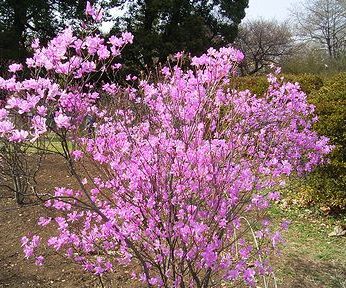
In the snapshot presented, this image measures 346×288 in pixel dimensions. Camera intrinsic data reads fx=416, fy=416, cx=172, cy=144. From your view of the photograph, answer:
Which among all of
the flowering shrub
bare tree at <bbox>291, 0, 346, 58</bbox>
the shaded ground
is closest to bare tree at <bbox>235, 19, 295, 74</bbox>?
bare tree at <bbox>291, 0, 346, 58</bbox>

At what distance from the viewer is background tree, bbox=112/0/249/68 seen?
1858 cm

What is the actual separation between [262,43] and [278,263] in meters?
29.4

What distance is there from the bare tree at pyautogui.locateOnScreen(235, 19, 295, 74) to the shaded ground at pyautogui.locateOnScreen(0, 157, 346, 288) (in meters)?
26.4

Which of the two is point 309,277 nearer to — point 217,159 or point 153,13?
point 217,159

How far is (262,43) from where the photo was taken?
31797 mm

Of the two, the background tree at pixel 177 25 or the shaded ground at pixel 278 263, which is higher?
the background tree at pixel 177 25

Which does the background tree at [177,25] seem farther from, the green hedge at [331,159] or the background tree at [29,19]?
the green hedge at [331,159]

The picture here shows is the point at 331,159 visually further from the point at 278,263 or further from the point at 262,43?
the point at 262,43

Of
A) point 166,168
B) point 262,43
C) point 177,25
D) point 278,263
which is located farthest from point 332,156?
point 262,43

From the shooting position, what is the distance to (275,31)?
106ft

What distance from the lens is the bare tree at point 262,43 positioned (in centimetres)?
3123

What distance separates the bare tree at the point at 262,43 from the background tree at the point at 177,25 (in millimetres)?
10928

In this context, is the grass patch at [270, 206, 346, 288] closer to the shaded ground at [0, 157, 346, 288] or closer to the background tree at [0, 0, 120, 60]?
the shaded ground at [0, 157, 346, 288]

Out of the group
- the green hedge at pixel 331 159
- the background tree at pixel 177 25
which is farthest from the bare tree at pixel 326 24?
the green hedge at pixel 331 159
